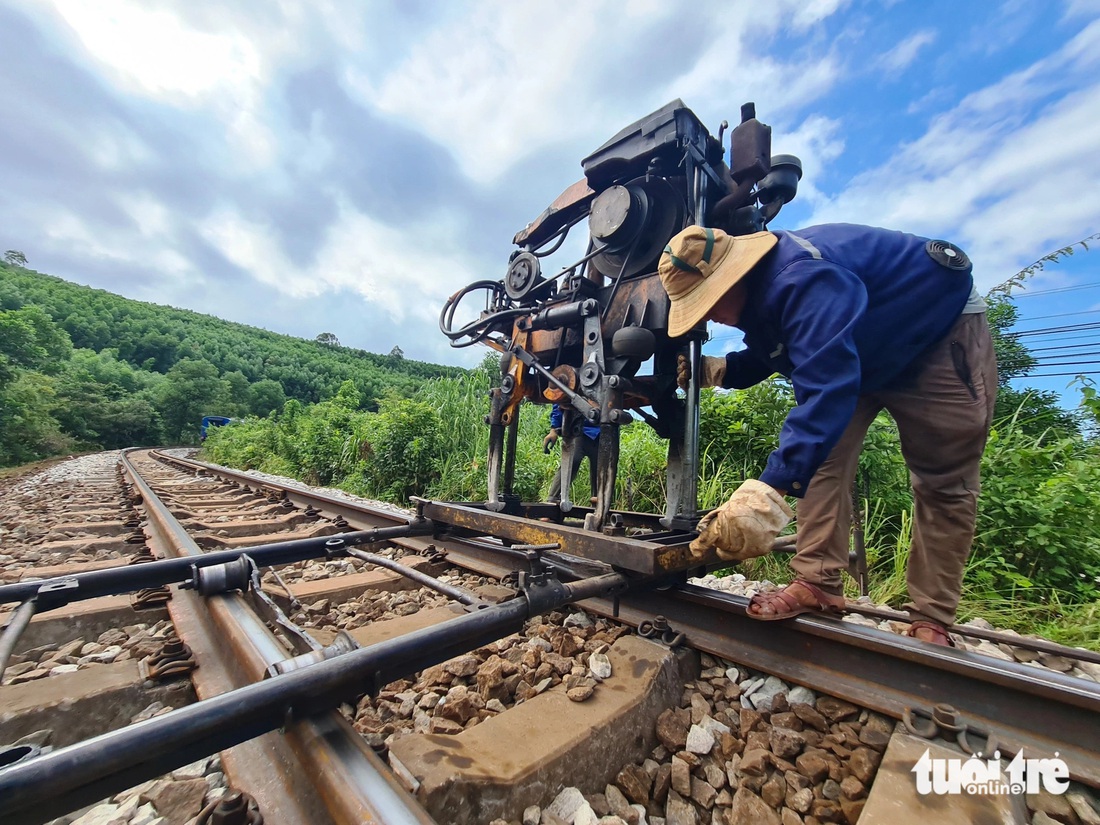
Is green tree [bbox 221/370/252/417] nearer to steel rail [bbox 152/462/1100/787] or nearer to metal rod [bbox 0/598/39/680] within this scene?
metal rod [bbox 0/598/39/680]

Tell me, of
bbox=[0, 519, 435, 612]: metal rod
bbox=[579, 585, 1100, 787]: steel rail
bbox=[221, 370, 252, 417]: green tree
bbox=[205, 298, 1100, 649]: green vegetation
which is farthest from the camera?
bbox=[221, 370, 252, 417]: green tree

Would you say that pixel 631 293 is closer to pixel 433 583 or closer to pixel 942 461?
pixel 942 461

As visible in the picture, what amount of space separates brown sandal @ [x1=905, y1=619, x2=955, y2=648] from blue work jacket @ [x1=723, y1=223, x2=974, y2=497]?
0.81 metres

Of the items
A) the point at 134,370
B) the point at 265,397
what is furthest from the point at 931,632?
the point at 134,370

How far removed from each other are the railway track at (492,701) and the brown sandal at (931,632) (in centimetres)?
15

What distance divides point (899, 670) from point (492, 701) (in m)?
1.07

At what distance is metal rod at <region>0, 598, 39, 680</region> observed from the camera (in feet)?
3.71

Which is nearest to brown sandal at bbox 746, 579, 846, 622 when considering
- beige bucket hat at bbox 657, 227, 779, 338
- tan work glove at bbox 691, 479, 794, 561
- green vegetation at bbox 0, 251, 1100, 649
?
tan work glove at bbox 691, 479, 794, 561

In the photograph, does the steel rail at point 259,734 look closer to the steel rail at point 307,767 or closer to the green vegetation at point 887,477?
the steel rail at point 307,767

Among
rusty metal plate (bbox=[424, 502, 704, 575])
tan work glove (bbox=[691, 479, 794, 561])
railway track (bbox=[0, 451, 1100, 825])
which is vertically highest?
tan work glove (bbox=[691, 479, 794, 561])

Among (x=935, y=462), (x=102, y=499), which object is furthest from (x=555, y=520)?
(x=102, y=499)

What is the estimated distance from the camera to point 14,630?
4.19 ft

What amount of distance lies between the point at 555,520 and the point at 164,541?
2.42 meters

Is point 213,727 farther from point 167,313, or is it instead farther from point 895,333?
point 167,313
